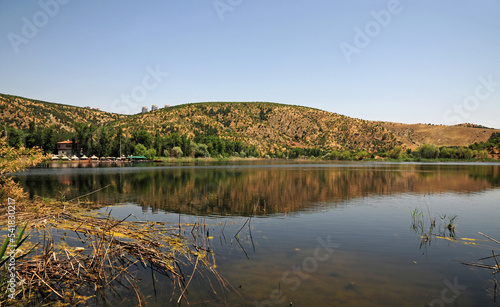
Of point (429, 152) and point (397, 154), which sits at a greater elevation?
point (429, 152)

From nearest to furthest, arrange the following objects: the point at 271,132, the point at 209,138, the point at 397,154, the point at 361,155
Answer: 1. the point at 397,154
2. the point at 361,155
3. the point at 209,138
4. the point at 271,132

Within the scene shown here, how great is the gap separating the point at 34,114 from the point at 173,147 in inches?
3277

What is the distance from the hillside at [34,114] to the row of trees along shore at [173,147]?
18.5 m

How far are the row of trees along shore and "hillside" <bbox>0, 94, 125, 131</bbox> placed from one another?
727 inches

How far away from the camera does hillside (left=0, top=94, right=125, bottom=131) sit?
146450 mm

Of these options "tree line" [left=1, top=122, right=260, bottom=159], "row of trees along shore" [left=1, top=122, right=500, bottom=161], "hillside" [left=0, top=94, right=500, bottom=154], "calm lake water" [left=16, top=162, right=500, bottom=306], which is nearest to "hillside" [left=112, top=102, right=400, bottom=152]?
"hillside" [left=0, top=94, right=500, bottom=154]

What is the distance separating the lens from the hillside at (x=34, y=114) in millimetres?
146450

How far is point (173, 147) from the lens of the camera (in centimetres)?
13938

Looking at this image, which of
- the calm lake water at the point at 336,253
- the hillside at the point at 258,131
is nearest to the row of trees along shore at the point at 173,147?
the hillside at the point at 258,131

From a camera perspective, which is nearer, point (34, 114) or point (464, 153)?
point (464, 153)

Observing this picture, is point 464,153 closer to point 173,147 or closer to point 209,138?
point 209,138

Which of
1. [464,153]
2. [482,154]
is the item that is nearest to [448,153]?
[464,153]

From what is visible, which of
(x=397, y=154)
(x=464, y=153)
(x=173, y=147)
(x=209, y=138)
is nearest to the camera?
(x=173, y=147)

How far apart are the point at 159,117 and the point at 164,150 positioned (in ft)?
194
